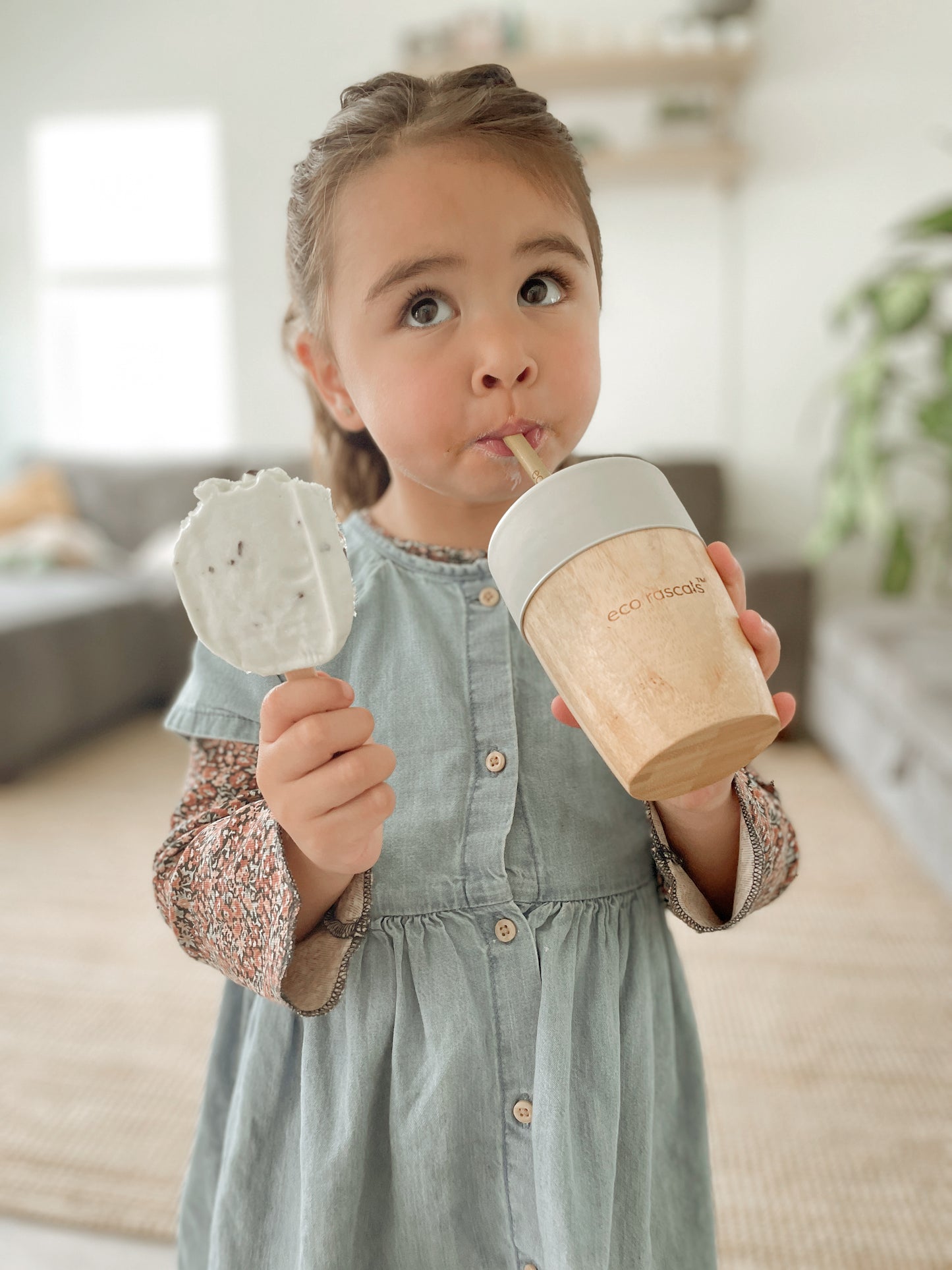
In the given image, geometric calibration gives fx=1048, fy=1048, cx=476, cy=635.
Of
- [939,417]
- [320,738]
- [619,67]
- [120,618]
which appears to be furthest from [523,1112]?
[619,67]

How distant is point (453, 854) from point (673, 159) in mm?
3566

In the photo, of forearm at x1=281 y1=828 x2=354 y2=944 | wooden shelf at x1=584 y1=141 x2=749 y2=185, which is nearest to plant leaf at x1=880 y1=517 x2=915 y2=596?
→ wooden shelf at x1=584 y1=141 x2=749 y2=185

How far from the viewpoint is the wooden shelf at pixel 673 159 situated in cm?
366

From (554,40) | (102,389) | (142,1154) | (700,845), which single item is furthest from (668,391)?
(700,845)

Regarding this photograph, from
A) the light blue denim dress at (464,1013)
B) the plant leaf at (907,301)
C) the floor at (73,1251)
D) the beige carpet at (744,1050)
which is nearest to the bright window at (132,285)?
the beige carpet at (744,1050)

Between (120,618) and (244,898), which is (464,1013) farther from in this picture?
(120,618)

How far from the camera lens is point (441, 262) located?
601 mm

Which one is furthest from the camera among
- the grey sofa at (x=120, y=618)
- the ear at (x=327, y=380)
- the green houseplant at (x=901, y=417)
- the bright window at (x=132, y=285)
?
the bright window at (x=132, y=285)

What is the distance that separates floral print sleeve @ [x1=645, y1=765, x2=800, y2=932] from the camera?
651mm

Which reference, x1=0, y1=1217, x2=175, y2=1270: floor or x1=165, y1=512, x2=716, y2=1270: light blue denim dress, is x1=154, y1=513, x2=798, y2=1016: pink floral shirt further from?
x1=0, y1=1217, x2=175, y2=1270: floor

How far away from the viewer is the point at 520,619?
20.3 inches

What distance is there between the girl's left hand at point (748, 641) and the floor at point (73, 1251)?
3.41ft

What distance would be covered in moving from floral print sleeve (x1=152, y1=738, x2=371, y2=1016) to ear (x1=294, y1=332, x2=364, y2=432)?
24cm

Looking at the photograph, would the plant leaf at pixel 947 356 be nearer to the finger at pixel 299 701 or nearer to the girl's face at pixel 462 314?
the girl's face at pixel 462 314
